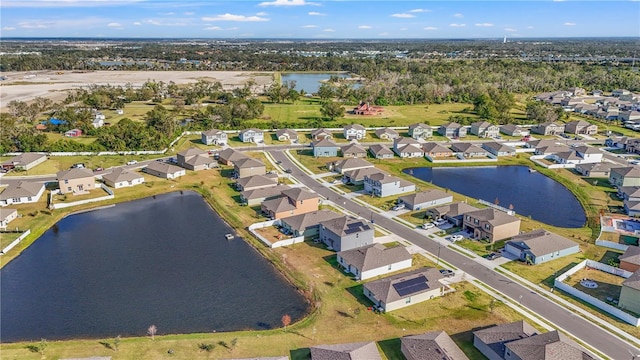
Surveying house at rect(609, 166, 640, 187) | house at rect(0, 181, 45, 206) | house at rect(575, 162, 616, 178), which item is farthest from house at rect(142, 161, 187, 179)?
house at rect(609, 166, 640, 187)

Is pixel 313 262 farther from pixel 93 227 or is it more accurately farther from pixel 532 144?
pixel 532 144

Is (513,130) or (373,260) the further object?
(513,130)

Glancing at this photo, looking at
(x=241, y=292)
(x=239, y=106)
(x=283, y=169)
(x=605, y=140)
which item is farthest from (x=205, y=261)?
(x=605, y=140)

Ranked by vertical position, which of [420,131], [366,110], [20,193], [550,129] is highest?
[366,110]

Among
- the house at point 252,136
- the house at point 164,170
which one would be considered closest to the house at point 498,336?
the house at point 164,170

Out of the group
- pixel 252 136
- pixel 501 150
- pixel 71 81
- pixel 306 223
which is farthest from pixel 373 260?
pixel 71 81

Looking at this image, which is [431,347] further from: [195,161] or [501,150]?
[501,150]

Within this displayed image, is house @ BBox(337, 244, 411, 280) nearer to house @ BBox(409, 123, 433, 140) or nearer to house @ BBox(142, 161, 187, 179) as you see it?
house @ BBox(142, 161, 187, 179)
